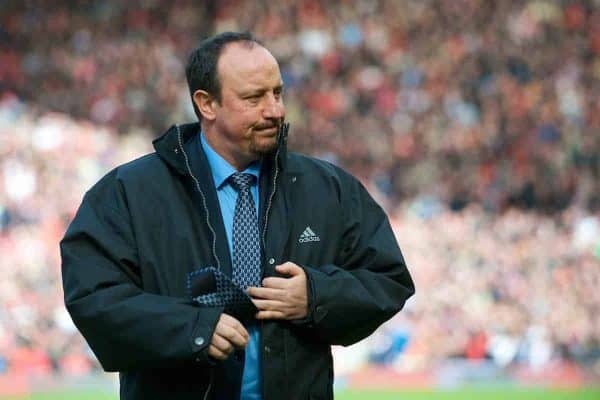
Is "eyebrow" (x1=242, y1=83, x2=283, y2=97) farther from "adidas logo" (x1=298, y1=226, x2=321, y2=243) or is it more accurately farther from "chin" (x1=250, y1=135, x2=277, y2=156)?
"adidas logo" (x1=298, y1=226, x2=321, y2=243)

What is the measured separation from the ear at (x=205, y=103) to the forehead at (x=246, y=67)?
2.3 inches

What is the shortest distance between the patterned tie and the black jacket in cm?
2

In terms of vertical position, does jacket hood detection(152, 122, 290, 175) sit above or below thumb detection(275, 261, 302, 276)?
above

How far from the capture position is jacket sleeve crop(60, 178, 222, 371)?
2.31 m

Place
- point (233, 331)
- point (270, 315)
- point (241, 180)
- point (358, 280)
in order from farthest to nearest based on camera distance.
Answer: point (241, 180)
point (358, 280)
point (270, 315)
point (233, 331)

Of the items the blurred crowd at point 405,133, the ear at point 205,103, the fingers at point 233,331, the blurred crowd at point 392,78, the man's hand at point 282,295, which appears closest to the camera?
the fingers at point 233,331

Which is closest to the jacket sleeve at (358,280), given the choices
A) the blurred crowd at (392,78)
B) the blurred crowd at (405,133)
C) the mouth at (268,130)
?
the mouth at (268,130)

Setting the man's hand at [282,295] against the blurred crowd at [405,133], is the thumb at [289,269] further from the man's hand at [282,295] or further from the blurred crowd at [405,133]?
the blurred crowd at [405,133]

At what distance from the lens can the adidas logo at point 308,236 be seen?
253 cm

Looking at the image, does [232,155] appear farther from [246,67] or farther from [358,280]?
[358,280]

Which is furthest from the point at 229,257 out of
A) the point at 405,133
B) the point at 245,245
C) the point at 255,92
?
the point at 405,133

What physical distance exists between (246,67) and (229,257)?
1.38ft

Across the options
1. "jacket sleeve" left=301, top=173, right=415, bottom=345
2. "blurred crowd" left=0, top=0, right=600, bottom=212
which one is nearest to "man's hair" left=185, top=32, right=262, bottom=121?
"jacket sleeve" left=301, top=173, right=415, bottom=345

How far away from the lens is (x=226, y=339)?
90.0 inches
